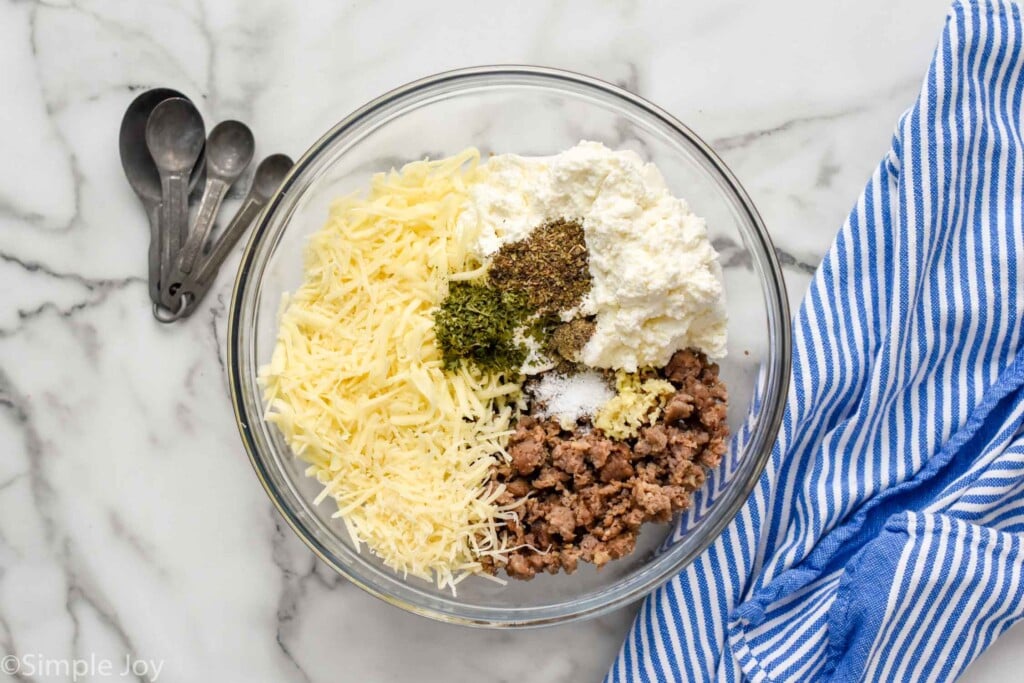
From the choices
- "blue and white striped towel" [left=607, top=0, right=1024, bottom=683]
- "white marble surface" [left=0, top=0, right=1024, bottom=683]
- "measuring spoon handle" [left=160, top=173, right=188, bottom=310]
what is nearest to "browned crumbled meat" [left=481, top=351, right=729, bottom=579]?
"blue and white striped towel" [left=607, top=0, right=1024, bottom=683]

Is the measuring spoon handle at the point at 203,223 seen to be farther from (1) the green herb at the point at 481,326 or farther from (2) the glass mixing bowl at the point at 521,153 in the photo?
(1) the green herb at the point at 481,326

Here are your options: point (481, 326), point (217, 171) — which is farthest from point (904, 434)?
point (217, 171)

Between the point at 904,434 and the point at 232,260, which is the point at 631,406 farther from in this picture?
the point at 232,260

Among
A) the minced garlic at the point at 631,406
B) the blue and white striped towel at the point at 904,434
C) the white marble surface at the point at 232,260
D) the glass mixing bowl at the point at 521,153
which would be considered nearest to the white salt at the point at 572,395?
the minced garlic at the point at 631,406

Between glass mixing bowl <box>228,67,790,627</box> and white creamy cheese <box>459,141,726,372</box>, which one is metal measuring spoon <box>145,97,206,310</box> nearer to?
glass mixing bowl <box>228,67,790,627</box>

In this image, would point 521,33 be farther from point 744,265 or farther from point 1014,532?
point 1014,532
